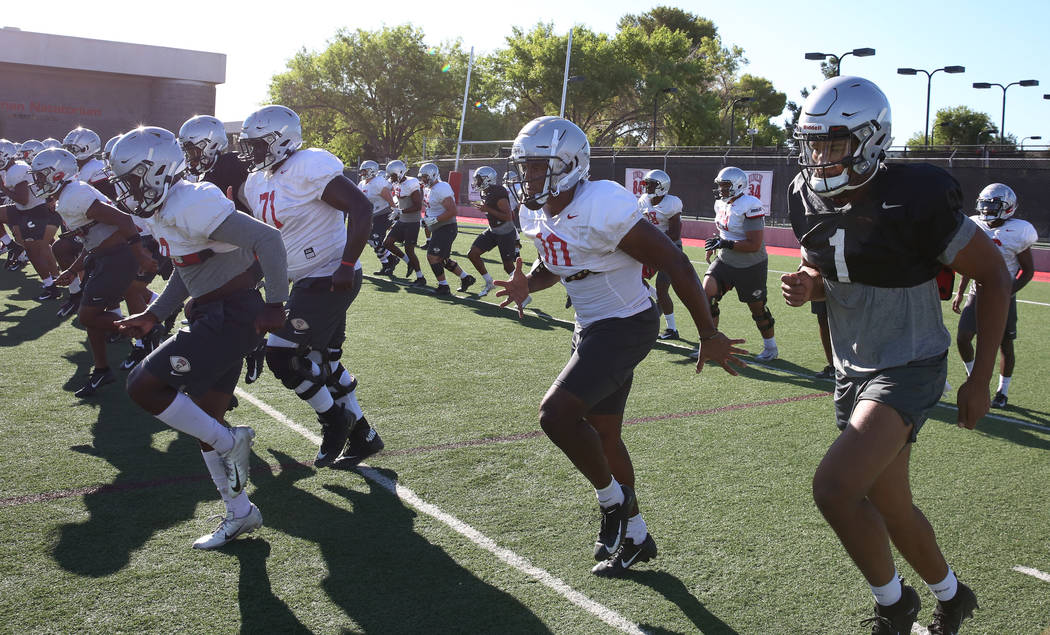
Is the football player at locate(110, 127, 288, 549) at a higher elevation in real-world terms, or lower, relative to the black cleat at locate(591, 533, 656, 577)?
higher

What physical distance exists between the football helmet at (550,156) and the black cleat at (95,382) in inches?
182

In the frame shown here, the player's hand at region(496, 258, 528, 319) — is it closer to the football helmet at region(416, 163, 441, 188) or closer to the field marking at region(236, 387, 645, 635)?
the field marking at region(236, 387, 645, 635)

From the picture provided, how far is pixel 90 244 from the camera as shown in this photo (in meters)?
7.23

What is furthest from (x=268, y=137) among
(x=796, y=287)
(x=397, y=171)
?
(x=397, y=171)

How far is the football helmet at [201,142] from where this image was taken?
5934 mm

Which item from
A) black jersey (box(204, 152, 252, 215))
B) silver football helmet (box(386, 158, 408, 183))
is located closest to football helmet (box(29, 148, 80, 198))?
black jersey (box(204, 152, 252, 215))

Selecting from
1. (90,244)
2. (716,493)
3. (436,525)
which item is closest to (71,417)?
(90,244)

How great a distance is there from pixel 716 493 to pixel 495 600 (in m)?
1.78

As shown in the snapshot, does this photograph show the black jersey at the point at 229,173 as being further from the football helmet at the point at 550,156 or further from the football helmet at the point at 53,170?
the football helmet at the point at 550,156

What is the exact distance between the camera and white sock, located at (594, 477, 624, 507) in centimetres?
378

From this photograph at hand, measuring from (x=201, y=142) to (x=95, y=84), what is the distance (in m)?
40.9

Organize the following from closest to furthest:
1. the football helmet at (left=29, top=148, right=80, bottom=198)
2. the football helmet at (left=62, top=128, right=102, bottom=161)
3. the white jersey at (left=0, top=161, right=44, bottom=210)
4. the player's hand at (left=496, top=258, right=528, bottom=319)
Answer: the player's hand at (left=496, top=258, right=528, bottom=319)
the football helmet at (left=29, top=148, right=80, bottom=198)
the football helmet at (left=62, top=128, right=102, bottom=161)
the white jersey at (left=0, top=161, right=44, bottom=210)

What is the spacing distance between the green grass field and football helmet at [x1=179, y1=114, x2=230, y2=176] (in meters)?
1.82

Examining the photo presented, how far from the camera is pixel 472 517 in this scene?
4355 mm
